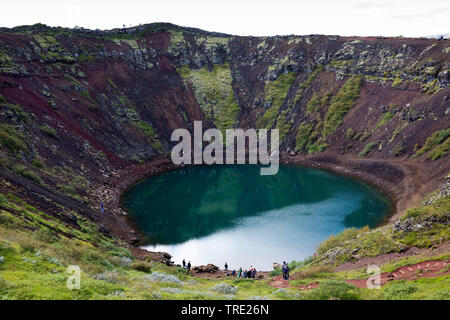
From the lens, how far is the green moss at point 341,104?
80188 millimetres

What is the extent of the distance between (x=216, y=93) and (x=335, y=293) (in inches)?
3416

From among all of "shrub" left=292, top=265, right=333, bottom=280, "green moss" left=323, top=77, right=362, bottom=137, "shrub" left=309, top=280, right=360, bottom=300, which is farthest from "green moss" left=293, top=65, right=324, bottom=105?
"shrub" left=309, top=280, right=360, bottom=300

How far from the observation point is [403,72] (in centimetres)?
7462

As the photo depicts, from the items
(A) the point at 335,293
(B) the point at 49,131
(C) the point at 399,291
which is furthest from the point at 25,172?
(C) the point at 399,291

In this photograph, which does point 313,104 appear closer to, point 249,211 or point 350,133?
point 350,133

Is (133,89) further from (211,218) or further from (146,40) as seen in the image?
(211,218)

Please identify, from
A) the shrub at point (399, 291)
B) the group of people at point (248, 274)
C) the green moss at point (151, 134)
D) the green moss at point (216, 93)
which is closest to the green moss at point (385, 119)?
the green moss at point (216, 93)

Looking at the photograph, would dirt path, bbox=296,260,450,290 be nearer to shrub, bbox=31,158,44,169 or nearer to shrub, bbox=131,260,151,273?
shrub, bbox=131,260,151,273

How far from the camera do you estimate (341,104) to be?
81.5m

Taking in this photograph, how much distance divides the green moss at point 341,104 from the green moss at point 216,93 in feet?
82.1

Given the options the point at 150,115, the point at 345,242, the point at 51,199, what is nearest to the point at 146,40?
the point at 150,115

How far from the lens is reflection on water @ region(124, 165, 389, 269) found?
42031 millimetres

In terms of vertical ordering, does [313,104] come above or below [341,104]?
above

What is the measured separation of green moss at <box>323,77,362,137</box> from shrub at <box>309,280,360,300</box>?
66183mm
